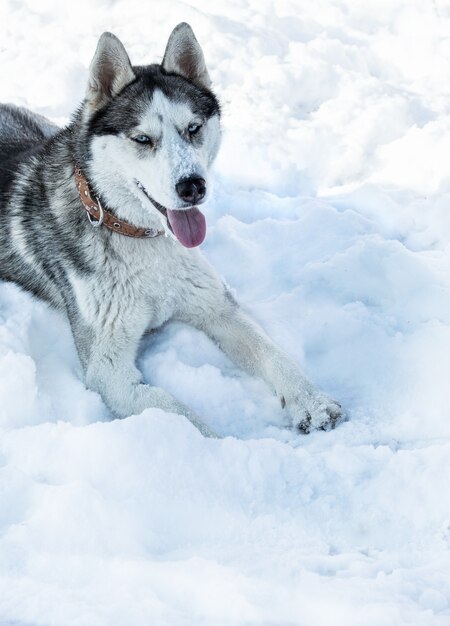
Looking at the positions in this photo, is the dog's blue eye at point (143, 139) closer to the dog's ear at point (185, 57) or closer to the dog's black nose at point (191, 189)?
the dog's black nose at point (191, 189)

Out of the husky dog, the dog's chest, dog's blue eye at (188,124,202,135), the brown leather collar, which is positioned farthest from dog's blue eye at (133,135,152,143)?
the dog's chest

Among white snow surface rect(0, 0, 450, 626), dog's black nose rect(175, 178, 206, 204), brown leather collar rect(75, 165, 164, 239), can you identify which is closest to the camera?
white snow surface rect(0, 0, 450, 626)

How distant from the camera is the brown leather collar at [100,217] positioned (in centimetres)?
271

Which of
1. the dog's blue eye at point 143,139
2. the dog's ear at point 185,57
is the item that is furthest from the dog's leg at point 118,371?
the dog's ear at point 185,57

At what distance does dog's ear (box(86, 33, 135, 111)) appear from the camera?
2.60 meters

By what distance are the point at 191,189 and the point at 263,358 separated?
788 mm

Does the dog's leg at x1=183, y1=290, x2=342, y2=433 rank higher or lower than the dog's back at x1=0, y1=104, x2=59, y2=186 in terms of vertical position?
lower

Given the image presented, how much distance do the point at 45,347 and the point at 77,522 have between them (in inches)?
46.3

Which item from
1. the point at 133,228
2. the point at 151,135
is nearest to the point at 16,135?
the point at 133,228

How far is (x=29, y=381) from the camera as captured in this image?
8.09 ft

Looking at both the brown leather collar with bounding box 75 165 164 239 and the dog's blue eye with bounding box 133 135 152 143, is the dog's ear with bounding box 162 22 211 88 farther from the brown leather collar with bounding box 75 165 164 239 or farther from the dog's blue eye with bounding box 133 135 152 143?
the brown leather collar with bounding box 75 165 164 239

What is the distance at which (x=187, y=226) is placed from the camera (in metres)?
2.62

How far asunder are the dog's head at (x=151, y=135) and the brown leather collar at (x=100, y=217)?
0.24 feet

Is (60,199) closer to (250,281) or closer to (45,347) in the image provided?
(45,347)
